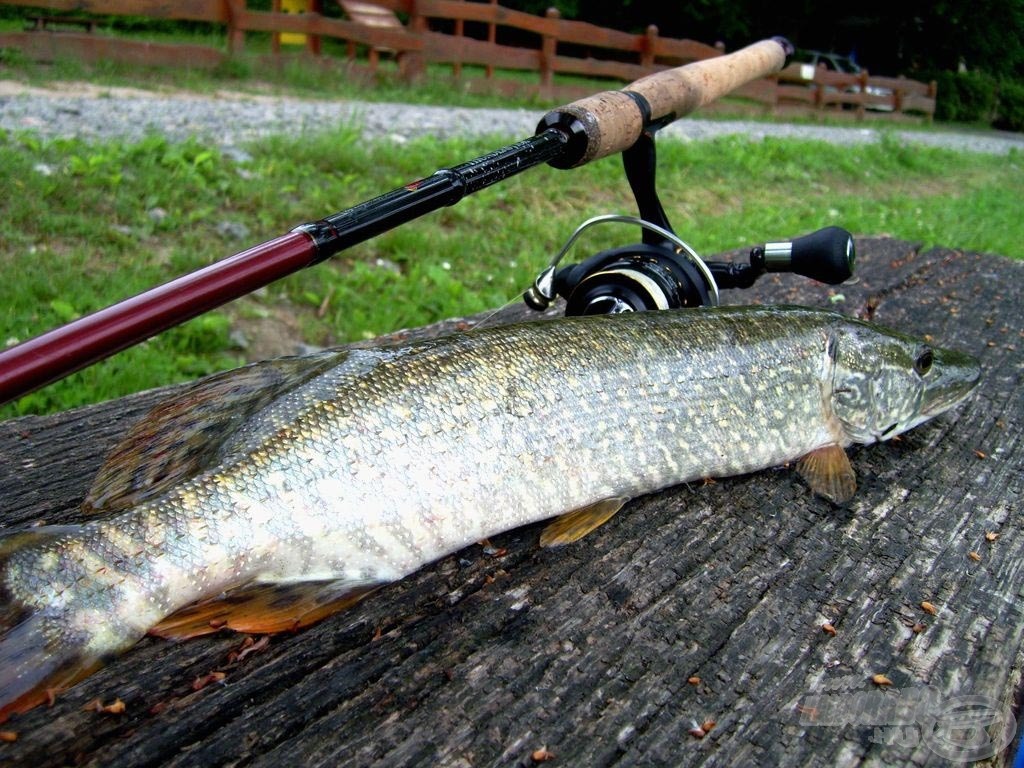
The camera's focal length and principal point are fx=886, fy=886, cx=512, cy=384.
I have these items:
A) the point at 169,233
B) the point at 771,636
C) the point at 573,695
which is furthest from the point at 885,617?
the point at 169,233

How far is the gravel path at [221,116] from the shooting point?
7973 mm

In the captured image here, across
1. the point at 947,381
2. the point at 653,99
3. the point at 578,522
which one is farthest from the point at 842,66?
the point at 578,522

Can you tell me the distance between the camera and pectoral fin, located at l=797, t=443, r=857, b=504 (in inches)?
89.0

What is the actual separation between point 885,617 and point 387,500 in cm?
104

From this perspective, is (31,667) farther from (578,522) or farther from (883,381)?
(883,381)

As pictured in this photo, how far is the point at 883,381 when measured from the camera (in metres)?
2.56

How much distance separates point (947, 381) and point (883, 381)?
31cm

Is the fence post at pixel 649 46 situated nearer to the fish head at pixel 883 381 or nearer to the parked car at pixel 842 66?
the parked car at pixel 842 66

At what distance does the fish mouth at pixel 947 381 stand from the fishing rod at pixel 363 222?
3.18 ft

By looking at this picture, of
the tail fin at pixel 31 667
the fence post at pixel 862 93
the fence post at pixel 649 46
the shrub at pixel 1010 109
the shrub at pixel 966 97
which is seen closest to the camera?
the tail fin at pixel 31 667

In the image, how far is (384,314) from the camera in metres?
5.62

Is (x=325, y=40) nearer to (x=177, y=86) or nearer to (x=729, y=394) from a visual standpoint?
(x=177, y=86)

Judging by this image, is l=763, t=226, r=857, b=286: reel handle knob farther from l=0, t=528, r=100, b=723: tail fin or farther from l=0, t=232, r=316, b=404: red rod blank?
l=0, t=528, r=100, b=723: tail fin
